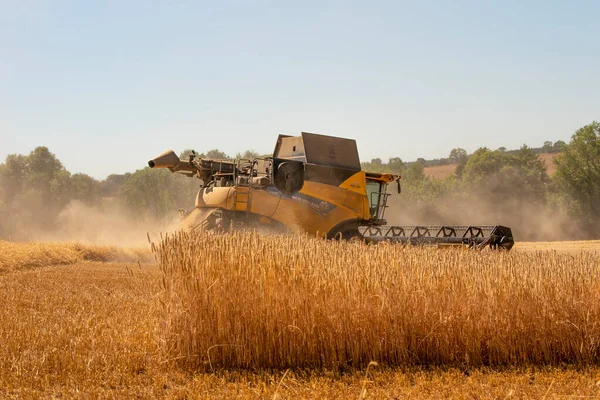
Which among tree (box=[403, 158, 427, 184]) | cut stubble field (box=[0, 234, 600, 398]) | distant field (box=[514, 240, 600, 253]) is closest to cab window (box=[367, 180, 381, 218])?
cut stubble field (box=[0, 234, 600, 398])

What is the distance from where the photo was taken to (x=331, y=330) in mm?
6762

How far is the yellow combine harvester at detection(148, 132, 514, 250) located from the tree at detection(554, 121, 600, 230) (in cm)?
3964

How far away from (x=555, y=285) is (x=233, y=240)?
12.9 ft

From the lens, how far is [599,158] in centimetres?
5106

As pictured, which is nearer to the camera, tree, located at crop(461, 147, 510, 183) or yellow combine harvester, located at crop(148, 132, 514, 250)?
yellow combine harvester, located at crop(148, 132, 514, 250)

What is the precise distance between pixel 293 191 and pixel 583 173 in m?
43.8

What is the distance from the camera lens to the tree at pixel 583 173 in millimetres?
49906

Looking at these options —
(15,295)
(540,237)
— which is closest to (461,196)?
(540,237)

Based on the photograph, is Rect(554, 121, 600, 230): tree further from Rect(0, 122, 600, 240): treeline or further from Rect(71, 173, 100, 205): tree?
Rect(71, 173, 100, 205): tree

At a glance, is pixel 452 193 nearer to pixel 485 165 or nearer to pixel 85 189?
pixel 485 165

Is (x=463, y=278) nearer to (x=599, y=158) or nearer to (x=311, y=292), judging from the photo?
(x=311, y=292)

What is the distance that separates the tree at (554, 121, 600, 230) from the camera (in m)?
49.9

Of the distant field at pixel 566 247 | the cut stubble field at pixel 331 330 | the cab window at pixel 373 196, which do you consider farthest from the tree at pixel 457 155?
the cut stubble field at pixel 331 330

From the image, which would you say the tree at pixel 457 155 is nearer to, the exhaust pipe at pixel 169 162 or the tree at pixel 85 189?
the tree at pixel 85 189
